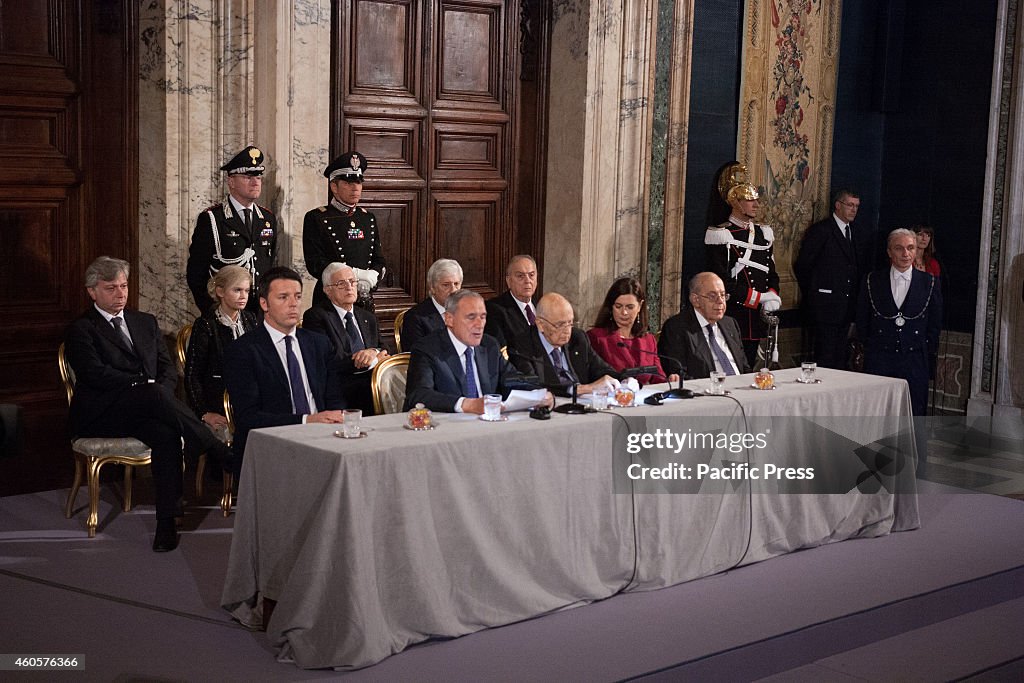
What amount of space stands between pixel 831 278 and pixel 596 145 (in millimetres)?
2182

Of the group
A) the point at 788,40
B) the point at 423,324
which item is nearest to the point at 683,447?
the point at 423,324

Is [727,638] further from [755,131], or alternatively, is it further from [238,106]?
[755,131]

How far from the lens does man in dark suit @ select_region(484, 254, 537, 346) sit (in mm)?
6004

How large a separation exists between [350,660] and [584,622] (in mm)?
947

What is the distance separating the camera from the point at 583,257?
7773 millimetres

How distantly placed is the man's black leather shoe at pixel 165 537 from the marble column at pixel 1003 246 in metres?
5.98

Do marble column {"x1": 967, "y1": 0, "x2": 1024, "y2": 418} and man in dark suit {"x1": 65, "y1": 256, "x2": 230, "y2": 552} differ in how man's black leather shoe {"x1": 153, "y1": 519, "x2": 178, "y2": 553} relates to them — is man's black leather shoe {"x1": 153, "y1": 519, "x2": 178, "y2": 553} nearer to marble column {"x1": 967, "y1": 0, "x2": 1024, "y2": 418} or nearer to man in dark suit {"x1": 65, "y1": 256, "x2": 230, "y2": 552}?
man in dark suit {"x1": 65, "y1": 256, "x2": 230, "y2": 552}

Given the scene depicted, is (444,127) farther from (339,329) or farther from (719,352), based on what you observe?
(719,352)

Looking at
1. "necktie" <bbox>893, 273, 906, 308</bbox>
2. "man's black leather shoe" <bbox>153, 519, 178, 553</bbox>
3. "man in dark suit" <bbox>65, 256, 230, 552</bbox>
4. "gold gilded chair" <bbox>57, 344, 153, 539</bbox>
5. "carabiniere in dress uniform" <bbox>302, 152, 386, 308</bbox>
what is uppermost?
"carabiniere in dress uniform" <bbox>302, 152, 386, 308</bbox>

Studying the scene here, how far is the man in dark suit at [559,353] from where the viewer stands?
5426mm

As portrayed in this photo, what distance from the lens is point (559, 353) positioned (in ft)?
18.4

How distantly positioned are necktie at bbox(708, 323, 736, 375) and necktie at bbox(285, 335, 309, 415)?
85.8 inches

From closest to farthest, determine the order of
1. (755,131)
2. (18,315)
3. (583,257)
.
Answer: (18,315) → (583,257) → (755,131)

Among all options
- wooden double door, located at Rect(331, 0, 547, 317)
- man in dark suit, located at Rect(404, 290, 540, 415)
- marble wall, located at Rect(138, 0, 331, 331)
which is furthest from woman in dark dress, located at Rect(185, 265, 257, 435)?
wooden double door, located at Rect(331, 0, 547, 317)
